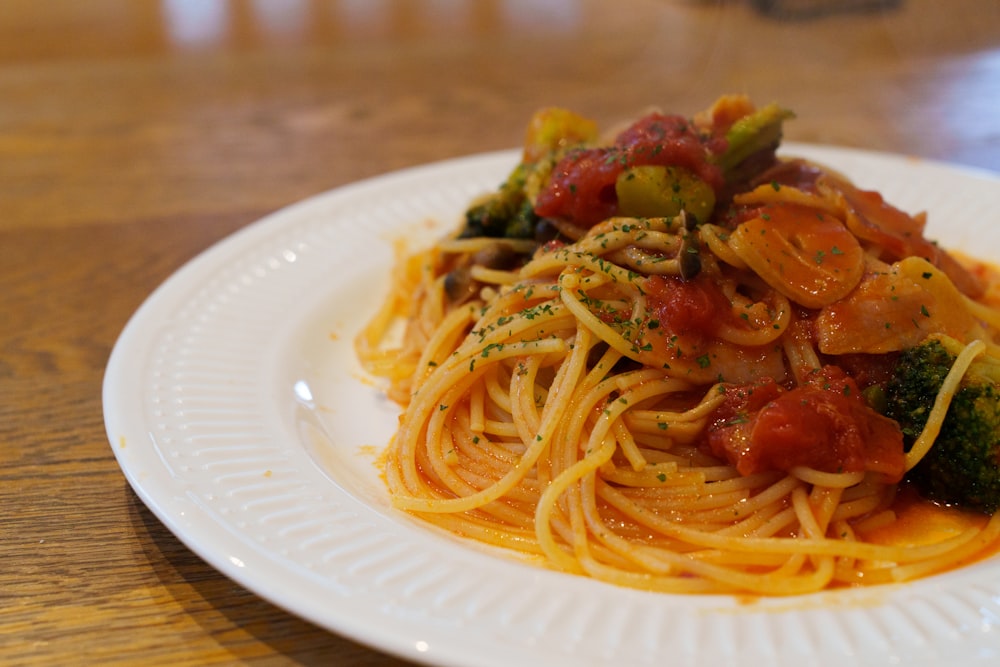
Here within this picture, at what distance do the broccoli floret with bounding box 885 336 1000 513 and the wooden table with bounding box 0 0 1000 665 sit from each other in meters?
2.16

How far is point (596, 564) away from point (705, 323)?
3.47 feet

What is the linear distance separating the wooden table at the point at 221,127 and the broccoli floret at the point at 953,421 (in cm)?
216

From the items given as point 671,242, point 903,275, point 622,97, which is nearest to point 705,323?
point 671,242

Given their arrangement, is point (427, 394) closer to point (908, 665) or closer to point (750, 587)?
point (750, 587)

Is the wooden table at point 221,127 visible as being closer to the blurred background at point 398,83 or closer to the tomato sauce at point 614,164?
the blurred background at point 398,83

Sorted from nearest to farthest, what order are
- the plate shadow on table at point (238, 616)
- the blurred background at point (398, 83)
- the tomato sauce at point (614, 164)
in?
the plate shadow on table at point (238, 616)
the tomato sauce at point (614, 164)
the blurred background at point (398, 83)

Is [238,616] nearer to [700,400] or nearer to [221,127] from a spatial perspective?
[700,400]

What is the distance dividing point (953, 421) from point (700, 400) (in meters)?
0.92

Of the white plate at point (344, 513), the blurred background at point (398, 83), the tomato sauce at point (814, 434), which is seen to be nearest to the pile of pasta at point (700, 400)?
the tomato sauce at point (814, 434)

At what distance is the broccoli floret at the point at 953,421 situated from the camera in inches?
123

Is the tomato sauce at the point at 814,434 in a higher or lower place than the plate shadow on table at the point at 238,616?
higher

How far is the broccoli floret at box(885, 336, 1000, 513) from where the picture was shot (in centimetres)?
312

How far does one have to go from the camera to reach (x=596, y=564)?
2.90m

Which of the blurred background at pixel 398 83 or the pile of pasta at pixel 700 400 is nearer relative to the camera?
the pile of pasta at pixel 700 400
